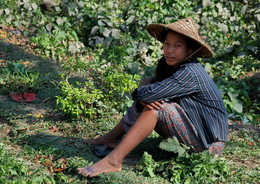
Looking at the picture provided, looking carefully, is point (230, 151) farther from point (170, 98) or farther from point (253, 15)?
point (253, 15)

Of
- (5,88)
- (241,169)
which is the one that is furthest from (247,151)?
(5,88)

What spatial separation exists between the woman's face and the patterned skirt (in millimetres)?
387

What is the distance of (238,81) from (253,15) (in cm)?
248

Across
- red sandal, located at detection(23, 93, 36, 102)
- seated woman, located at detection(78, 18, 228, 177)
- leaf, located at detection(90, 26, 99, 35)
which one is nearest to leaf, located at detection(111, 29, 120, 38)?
leaf, located at detection(90, 26, 99, 35)

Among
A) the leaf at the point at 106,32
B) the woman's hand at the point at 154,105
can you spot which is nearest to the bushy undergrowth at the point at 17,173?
the woman's hand at the point at 154,105

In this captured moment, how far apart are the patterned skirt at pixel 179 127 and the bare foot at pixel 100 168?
1.48ft

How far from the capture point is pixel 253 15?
314 inches

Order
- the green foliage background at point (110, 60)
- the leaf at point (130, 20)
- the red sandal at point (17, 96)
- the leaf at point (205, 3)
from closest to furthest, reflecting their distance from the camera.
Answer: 1. the green foliage background at point (110, 60)
2. the red sandal at point (17, 96)
3. the leaf at point (130, 20)
4. the leaf at point (205, 3)

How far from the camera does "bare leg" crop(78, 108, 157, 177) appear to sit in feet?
10.5

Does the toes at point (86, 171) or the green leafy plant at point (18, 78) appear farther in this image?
the green leafy plant at point (18, 78)

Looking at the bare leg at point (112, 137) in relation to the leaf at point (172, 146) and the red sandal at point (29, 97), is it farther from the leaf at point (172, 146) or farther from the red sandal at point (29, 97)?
the red sandal at point (29, 97)

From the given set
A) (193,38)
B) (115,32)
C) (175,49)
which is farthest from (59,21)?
(193,38)

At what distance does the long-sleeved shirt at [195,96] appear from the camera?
10.6 ft

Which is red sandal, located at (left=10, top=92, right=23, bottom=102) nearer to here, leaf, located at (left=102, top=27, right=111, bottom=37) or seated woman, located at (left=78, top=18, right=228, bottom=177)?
seated woman, located at (left=78, top=18, right=228, bottom=177)
